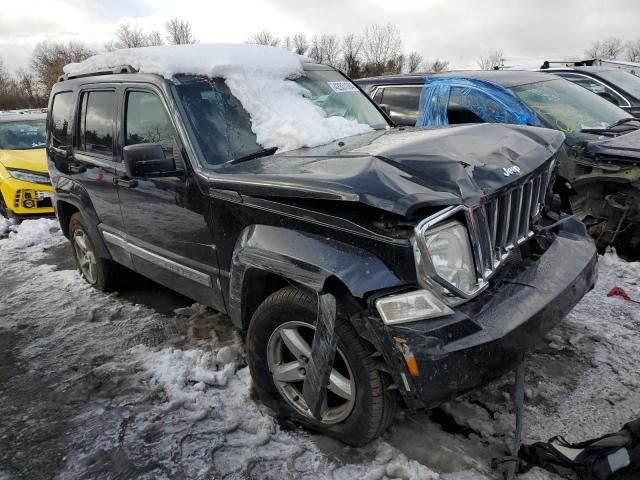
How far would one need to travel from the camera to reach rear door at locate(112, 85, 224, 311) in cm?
306

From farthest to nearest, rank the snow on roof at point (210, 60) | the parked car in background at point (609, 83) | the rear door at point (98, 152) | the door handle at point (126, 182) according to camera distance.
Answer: the parked car in background at point (609, 83)
the rear door at point (98, 152)
the door handle at point (126, 182)
the snow on roof at point (210, 60)

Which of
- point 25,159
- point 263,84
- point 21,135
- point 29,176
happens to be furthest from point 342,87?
point 21,135

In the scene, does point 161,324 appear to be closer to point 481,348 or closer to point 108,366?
point 108,366

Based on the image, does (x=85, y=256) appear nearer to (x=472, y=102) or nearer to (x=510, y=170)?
(x=510, y=170)

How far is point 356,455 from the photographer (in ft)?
8.29

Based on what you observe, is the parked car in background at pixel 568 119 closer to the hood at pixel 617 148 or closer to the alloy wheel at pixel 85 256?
the hood at pixel 617 148

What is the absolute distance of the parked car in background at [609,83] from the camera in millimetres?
7789

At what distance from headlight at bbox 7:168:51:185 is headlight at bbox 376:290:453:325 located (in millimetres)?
6948

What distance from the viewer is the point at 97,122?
13.4ft

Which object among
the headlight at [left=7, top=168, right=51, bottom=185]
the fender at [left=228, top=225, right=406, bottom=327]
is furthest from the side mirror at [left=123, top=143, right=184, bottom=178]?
the headlight at [left=7, top=168, right=51, bottom=185]

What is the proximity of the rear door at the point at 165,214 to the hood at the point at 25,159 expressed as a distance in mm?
4524

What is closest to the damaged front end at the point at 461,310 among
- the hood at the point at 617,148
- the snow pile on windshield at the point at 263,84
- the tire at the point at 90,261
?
the snow pile on windshield at the point at 263,84

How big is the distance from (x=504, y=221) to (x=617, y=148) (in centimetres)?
267

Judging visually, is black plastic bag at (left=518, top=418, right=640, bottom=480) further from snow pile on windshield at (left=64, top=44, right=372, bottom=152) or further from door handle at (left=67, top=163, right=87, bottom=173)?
door handle at (left=67, top=163, right=87, bottom=173)
